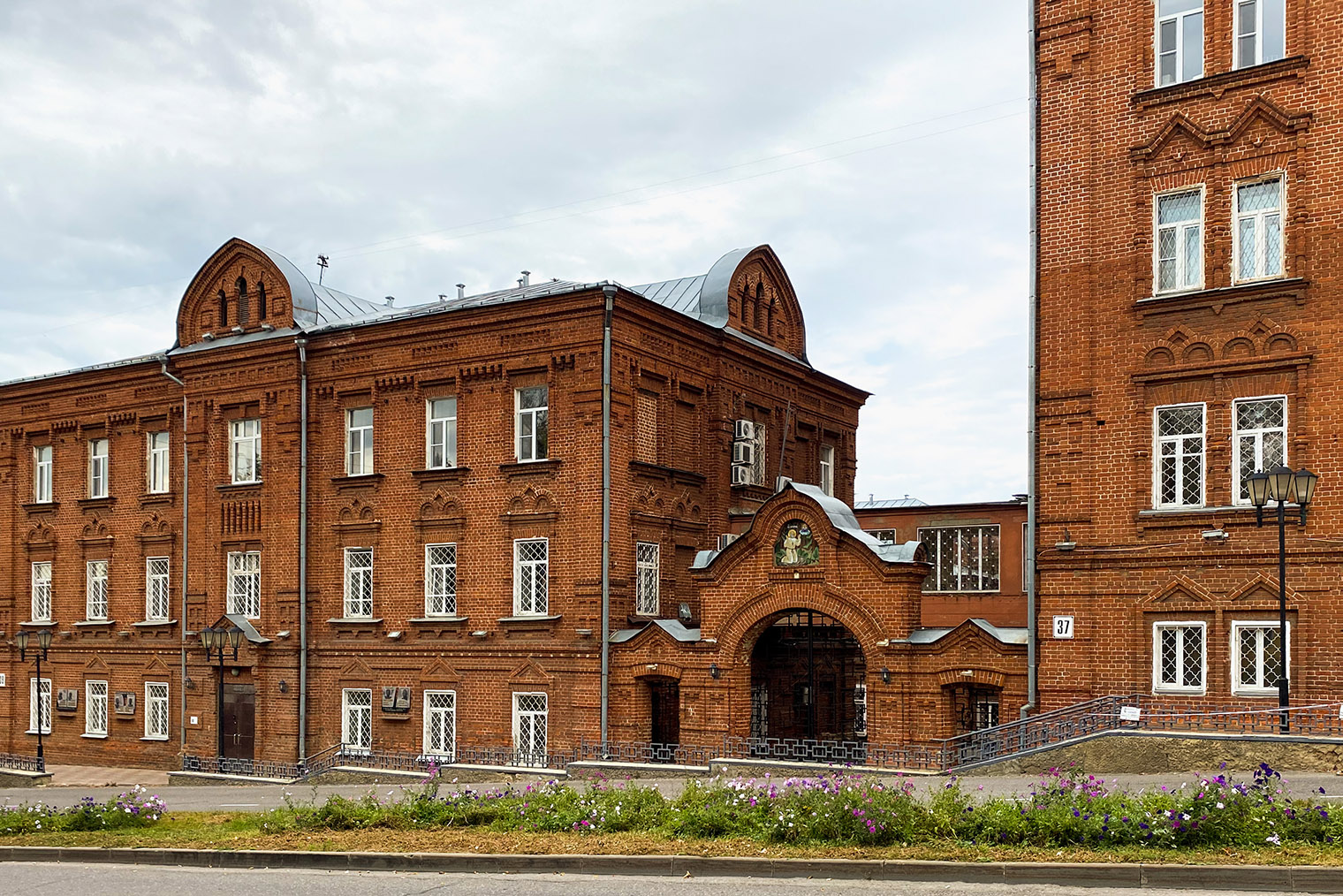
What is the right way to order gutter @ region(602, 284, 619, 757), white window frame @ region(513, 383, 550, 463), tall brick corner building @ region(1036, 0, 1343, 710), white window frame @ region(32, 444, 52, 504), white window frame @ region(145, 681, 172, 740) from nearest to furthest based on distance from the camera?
tall brick corner building @ region(1036, 0, 1343, 710) → gutter @ region(602, 284, 619, 757) → white window frame @ region(513, 383, 550, 463) → white window frame @ region(145, 681, 172, 740) → white window frame @ region(32, 444, 52, 504)

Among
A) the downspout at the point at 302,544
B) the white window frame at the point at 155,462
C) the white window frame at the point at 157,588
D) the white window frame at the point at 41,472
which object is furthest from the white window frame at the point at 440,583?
the white window frame at the point at 41,472

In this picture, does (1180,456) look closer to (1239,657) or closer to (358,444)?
(1239,657)

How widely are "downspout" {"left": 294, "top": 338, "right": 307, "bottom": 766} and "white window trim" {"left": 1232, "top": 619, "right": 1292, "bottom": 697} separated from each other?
1978 centimetres

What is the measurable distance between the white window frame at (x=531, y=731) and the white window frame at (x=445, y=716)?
1.58m

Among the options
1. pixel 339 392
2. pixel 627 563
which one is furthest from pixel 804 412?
pixel 339 392

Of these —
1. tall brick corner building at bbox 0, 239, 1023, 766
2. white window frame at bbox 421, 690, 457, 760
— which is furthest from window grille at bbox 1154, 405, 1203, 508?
white window frame at bbox 421, 690, 457, 760

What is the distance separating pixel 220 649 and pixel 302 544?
9.65ft

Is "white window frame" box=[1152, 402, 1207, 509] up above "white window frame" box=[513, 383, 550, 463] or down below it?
below

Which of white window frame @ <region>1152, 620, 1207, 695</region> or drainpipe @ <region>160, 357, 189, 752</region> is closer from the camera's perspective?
white window frame @ <region>1152, 620, 1207, 695</region>

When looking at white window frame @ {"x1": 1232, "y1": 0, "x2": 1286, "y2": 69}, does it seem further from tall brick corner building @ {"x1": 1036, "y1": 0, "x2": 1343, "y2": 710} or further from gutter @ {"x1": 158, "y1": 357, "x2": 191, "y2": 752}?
gutter @ {"x1": 158, "y1": 357, "x2": 191, "y2": 752}

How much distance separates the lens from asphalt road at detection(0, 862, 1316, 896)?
12.2m

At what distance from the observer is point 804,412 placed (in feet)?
118

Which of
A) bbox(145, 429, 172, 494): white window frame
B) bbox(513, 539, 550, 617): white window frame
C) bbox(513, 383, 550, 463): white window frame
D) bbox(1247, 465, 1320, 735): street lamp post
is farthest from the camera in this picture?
bbox(145, 429, 172, 494): white window frame

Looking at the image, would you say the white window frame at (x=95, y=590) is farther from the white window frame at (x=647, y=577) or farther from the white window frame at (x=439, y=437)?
the white window frame at (x=647, y=577)
